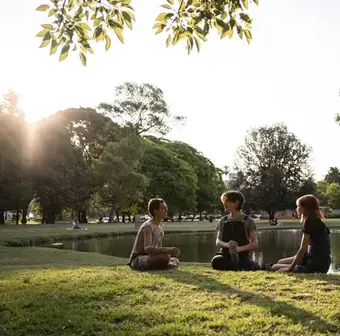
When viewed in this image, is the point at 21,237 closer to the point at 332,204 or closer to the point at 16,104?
the point at 16,104

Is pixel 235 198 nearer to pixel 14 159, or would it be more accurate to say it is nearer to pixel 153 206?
pixel 153 206

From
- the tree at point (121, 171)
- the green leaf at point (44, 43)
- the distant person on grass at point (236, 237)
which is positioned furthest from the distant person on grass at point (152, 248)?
the tree at point (121, 171)

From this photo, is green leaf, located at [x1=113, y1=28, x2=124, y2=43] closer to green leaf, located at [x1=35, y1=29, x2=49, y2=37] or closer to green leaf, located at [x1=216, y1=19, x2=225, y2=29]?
green leaf, located at [x1=35, y1=29, x2=49, y2=37]

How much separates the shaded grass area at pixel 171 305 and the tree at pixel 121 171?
36.9 meters

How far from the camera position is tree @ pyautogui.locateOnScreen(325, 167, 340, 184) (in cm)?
12156

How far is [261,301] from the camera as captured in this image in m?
4.96

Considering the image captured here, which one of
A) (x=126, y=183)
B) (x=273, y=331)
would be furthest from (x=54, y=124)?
(x=273, y=331)

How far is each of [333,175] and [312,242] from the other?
123 metres

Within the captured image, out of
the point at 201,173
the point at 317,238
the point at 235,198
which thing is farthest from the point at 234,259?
the point at 201,173

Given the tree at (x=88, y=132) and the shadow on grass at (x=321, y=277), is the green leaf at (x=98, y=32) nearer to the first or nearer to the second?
the shadow on grass at (x=321, y=277)

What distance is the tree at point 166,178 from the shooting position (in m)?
55.9

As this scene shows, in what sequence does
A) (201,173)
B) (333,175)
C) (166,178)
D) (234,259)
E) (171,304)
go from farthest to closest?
(333,175) < (201,173) < (166,178) < (234,259) < (171,304)

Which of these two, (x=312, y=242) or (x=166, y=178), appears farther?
(x=166, y=178)

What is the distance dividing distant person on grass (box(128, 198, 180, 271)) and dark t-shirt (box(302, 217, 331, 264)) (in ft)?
7.42
